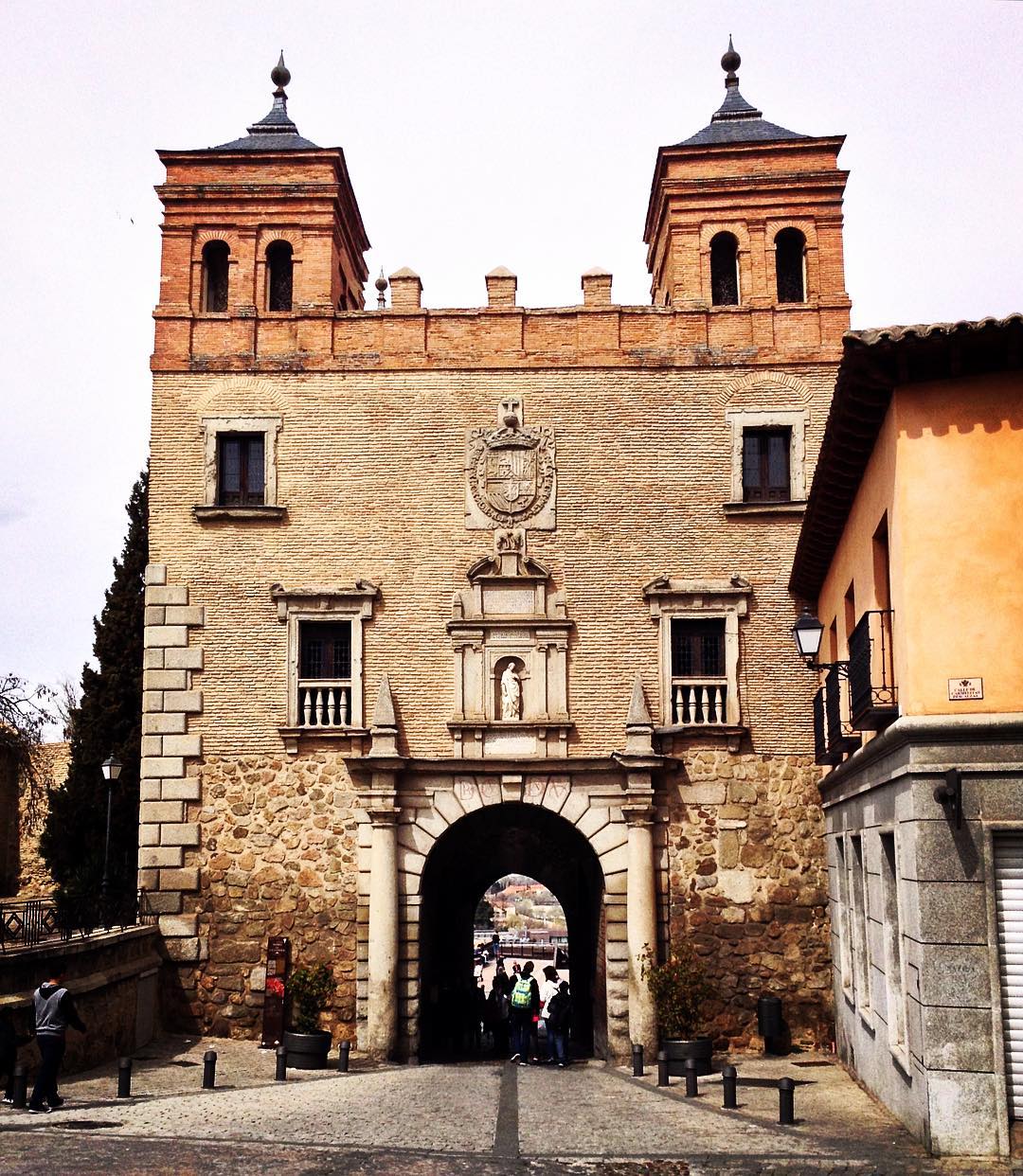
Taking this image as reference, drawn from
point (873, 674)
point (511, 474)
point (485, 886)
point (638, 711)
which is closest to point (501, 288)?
point (511, 474)

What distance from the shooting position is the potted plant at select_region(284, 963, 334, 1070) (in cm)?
1708

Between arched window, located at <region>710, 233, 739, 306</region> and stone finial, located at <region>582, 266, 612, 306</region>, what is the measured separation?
2.01m

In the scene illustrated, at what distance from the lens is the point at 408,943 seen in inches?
743

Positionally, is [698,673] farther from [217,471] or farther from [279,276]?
[279,276]

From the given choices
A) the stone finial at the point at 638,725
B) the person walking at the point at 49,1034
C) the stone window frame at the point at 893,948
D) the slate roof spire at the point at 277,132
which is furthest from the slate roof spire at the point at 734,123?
the person walking at the point at 49,1034

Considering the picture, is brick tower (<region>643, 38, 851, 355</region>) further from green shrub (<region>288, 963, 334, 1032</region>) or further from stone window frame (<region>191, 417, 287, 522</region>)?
green shrub (<region>288, 963, 334, 1032</region>)

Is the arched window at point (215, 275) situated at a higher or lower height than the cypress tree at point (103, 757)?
higher

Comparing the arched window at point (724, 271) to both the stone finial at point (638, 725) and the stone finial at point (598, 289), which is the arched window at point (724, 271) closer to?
the stone finial at point (598, 289)

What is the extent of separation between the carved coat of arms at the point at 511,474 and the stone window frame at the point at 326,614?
2.03 meters

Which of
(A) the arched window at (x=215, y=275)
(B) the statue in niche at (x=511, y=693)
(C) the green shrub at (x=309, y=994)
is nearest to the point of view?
(C) the green shrub at (x=309, y=994)

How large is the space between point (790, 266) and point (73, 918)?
1480 centimetres

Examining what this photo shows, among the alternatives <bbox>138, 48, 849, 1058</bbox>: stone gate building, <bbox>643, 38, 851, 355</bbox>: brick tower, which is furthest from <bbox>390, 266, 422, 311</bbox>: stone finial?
<bbox>643, 38, 851, 355</bbox>: brick tower

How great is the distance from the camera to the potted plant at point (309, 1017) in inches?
672

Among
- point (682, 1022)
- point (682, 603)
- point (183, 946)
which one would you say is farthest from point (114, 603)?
point (682, 1022)
